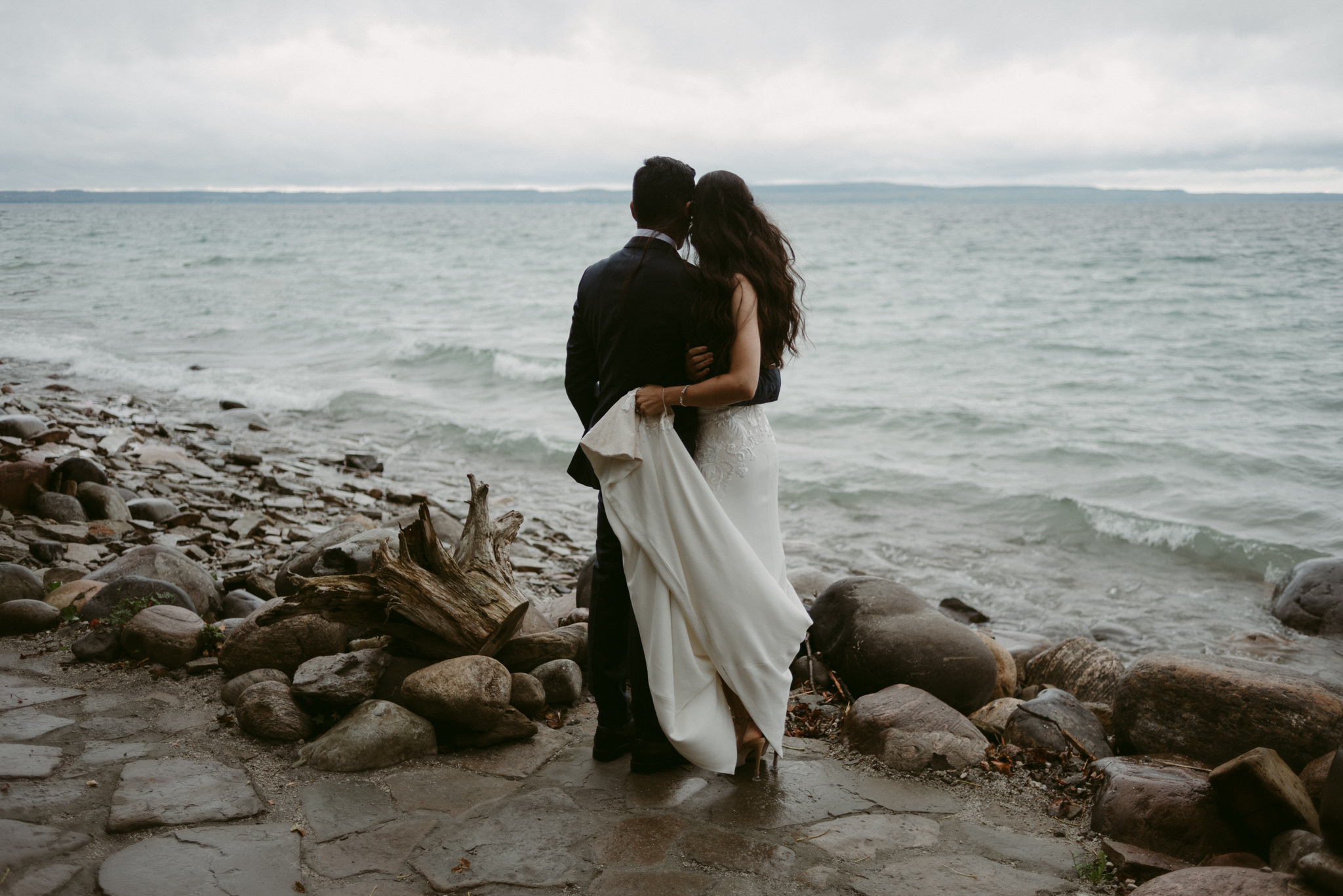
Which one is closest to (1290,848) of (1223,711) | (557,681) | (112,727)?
(1223,711)

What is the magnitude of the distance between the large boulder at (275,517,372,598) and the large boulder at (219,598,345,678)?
3.61 feet

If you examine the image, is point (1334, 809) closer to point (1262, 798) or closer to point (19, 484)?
point (1262, 798)

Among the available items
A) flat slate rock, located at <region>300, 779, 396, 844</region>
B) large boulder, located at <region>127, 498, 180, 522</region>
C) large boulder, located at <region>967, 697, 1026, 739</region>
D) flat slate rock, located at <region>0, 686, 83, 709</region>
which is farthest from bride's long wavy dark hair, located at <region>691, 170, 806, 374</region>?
large boulder, located at <region>127, 498, 180, 522</region>

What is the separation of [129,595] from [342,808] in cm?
244

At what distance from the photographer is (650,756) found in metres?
3.76

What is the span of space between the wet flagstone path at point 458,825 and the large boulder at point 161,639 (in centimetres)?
46

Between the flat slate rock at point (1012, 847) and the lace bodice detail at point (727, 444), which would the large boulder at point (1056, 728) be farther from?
the lace bodice detail at point (727, 444)

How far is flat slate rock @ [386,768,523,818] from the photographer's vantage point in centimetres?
347

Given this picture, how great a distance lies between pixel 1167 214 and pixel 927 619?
90530mm

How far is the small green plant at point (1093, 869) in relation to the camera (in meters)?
3.15

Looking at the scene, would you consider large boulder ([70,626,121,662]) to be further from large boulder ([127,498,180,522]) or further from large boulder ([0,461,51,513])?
large boulder ([127,498,180,522])

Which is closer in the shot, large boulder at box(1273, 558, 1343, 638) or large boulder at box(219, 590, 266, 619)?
large boulder at box(219, 590, 266, 619)

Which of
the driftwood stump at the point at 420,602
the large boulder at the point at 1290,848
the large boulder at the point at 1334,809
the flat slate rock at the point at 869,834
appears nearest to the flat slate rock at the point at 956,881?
the flat slate rock at the point at 869,834

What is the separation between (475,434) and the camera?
44.6ft
